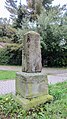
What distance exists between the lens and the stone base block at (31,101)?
3.67 meters

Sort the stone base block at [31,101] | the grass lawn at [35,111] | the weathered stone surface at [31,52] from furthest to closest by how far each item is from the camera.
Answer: the weathered stone surface at [31,52] < the stone base block at [31,101] < the grass lawn at [35,111]

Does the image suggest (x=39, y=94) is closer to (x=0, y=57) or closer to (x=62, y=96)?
(x=62, y=96)

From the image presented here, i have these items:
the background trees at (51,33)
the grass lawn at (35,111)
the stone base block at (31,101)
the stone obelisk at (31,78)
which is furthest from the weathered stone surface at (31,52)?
the background trees at (51,33)

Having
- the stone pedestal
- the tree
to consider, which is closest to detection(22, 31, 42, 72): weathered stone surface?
the stone pedestal

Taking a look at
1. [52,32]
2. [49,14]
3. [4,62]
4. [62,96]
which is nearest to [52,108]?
[62,96]

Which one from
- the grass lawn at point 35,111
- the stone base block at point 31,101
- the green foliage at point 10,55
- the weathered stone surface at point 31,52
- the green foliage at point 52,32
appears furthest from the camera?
the green foliage at point 10,55

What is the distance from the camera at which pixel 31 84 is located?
3771 mm

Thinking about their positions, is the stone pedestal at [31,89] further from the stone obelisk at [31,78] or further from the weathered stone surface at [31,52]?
the weathered stone surface at [31,52]

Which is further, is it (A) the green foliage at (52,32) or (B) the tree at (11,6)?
(B) the tree at (11,6)

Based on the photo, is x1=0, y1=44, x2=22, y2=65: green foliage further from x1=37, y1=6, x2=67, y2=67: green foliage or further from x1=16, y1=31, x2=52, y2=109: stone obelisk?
x1=16, y1=31, x2=52, y2=109: stone obelisk

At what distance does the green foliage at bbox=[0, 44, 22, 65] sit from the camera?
16.2 m

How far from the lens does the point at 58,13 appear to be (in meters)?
15.3

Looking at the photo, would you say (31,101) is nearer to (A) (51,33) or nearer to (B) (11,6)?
(A) (51,33)

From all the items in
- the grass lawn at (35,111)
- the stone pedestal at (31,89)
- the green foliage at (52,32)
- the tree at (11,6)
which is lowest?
the grass lawn at (35,111)
